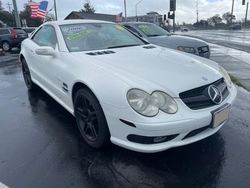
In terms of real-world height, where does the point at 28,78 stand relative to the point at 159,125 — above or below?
below

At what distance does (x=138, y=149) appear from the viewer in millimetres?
2529

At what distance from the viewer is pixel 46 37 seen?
4.45 m

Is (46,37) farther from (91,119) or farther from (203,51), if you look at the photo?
(203,51)

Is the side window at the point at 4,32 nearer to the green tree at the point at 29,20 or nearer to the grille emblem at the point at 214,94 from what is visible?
the grille emblem at the point at 214,94

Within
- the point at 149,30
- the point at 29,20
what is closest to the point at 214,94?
the point at 149,30

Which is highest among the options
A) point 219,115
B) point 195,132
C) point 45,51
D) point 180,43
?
point 45,51

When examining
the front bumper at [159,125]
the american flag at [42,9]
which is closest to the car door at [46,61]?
the front bumper at [159,125]

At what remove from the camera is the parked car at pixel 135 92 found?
247 cm

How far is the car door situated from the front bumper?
1.54 meters

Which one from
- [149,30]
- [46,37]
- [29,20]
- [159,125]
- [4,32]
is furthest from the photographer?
[29,20]

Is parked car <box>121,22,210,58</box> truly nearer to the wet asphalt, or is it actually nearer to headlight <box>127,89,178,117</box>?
the wet asphalt

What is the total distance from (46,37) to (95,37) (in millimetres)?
1077

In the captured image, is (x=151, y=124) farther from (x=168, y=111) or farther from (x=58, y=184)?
(x=58, y=184)

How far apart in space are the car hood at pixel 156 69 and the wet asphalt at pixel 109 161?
0.81 metres
